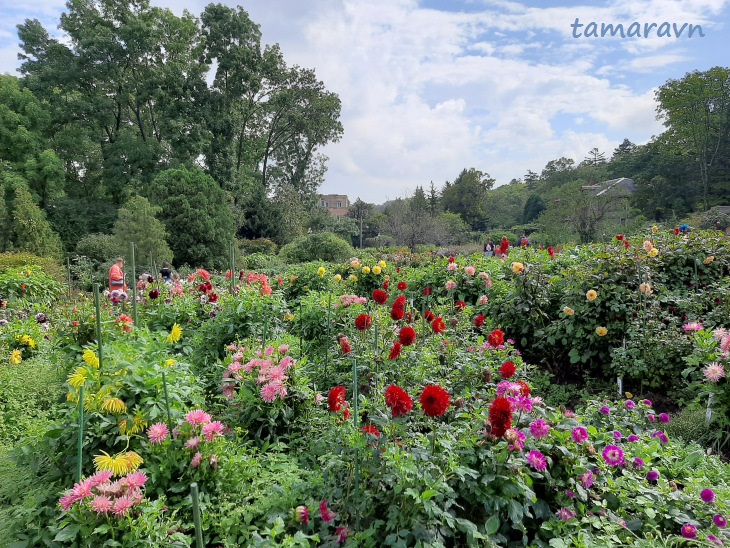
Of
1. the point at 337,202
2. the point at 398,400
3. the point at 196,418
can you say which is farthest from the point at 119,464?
the point at 337,202

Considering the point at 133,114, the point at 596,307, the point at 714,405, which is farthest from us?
the point at 133,114

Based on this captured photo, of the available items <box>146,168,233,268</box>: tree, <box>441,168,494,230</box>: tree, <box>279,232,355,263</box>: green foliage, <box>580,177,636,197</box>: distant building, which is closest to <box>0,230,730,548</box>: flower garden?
<box>279,232,355,263</box>: green foliage

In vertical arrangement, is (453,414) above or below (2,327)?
below

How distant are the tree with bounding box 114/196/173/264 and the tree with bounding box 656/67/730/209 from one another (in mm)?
29705

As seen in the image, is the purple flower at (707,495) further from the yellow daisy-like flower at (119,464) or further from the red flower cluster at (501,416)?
the yellow daisy-like flower at (119,464)

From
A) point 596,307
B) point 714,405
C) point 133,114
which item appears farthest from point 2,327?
point 133,114

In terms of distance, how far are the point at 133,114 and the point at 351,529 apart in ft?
79.8

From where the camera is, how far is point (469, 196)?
3775 centimetres

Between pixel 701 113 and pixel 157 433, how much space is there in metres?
36.3

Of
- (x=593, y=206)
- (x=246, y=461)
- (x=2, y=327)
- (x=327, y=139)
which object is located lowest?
(x=246, y=461)

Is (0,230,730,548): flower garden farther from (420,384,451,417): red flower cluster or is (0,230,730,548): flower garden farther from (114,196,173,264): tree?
(114,196,173,264): tree

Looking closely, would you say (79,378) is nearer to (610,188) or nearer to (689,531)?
(689,531)

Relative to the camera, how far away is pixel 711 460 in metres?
2.11

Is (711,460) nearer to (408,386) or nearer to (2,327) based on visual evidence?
(408,386)
